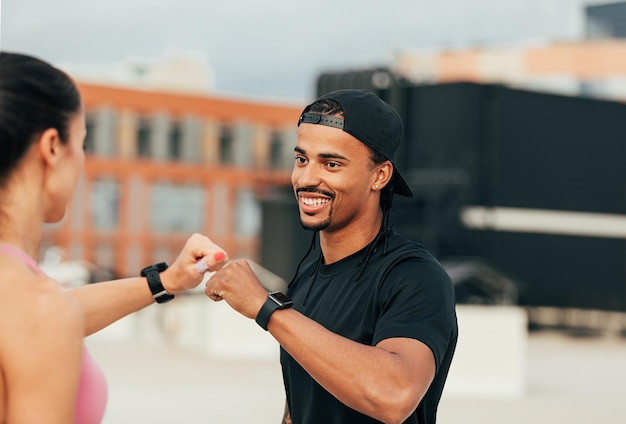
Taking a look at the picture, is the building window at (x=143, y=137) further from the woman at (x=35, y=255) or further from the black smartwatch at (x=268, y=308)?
the woman at (x=35, y=255)

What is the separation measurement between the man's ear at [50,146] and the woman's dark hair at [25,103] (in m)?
0.01

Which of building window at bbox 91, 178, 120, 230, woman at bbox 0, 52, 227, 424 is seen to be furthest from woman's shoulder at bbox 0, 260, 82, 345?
building window at bbox 91, 178, 120, 230

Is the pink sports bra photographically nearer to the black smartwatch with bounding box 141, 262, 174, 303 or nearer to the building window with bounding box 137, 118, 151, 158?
the black smartwatch with bounding box 141, 262, 174, 303

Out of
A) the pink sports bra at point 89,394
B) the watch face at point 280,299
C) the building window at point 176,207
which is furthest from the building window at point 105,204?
the pink sports bra at point 89,394

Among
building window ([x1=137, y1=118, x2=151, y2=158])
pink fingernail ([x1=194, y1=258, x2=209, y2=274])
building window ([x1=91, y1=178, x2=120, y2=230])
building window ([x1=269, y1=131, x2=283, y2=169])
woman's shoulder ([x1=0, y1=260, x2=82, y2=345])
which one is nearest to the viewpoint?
woman's shoulder ([x1=0, y1=260, x2=82, y2=345])

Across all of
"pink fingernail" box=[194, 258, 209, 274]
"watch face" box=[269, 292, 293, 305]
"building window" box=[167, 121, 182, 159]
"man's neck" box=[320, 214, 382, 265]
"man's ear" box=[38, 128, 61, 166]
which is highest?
"man's ear" box=[38, 128, 61, 166]

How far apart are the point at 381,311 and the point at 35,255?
99 centimetres

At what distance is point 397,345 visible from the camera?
2604mm

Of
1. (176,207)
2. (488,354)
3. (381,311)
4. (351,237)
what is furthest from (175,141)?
(381,311)

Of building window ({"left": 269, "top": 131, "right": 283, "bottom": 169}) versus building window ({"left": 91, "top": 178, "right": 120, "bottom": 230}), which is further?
building window ({"left": 269, "top": 131, "right": 283, "bottom": 169})

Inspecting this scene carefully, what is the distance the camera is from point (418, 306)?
2.69m

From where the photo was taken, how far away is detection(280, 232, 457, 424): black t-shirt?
105 inches

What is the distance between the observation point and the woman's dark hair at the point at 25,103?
1.97 meters

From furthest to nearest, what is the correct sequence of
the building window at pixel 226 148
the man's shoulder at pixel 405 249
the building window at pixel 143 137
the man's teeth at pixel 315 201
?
the building window at pixel 226 148 → the building window at pixel 143 137 → the man's teeth at pixel 315 201 → the man's shoulder at pixel 405 249
